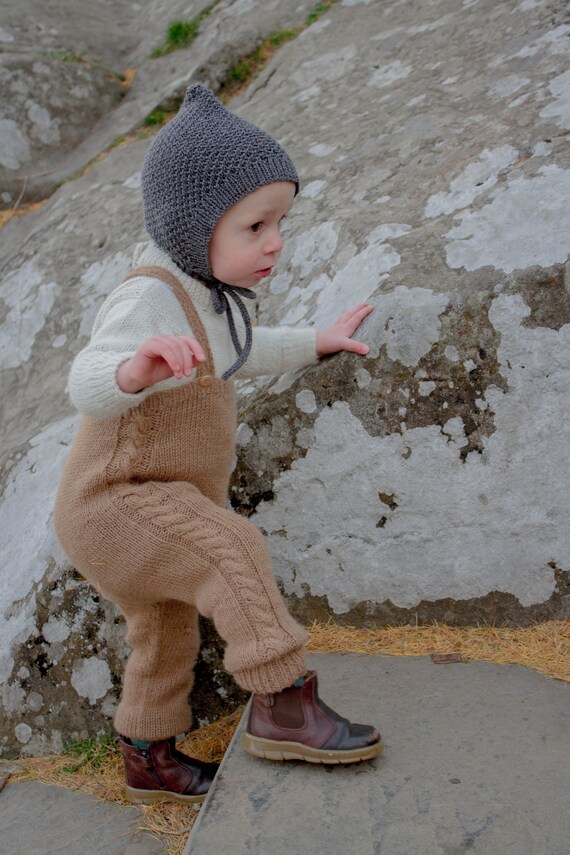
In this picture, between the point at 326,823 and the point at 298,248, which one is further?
the point at 298,248

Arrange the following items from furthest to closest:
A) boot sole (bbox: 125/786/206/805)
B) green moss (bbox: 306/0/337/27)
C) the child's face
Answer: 1. green moss (bbox: 306/0/337/27)
2. boot sole (bbox: 125/786/206/805)
3. the child's face

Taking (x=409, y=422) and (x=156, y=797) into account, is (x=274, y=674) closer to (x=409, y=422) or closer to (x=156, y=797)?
(x=156, y=797)

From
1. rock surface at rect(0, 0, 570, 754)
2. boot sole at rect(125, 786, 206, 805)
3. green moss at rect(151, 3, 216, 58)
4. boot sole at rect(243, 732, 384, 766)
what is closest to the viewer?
boot sole at rect(243, 732, 384, 766)

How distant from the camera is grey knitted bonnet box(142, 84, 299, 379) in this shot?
2.22m

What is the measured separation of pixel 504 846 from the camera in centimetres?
188

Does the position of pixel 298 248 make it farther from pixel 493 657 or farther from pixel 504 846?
pixel 504 846

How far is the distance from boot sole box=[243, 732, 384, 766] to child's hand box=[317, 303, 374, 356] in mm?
1205

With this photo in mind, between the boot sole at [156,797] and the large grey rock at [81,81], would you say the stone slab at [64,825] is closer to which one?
the boot sole at [156,797]

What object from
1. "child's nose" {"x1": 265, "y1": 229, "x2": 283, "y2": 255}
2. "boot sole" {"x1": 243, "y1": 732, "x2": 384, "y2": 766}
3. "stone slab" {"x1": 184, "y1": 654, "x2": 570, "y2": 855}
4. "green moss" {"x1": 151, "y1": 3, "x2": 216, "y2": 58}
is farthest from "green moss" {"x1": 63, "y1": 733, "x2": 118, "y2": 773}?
"green moss" {"x1": 151, "y1": 3, "x2": 216, "y2": 58}

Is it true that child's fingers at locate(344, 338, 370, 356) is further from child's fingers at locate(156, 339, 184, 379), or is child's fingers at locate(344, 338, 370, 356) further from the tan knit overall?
child's fingers at locate(156, 339, 184, 379)

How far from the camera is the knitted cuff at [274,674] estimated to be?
2123mm

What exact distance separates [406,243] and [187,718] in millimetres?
1749

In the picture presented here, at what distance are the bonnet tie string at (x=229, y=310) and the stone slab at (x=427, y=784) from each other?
1.05m

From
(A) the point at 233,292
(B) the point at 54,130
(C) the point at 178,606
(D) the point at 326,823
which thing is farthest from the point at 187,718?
(B) the point at 54,130
